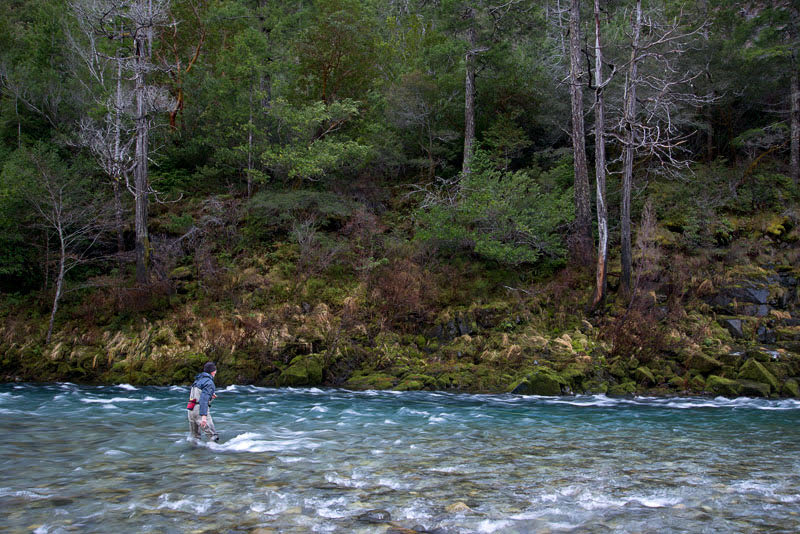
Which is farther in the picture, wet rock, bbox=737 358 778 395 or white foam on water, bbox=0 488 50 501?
wet rock, bbox=737 358 778 395

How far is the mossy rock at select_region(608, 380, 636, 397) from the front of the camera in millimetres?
13898

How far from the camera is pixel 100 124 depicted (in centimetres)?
2242

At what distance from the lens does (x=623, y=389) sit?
14086mm

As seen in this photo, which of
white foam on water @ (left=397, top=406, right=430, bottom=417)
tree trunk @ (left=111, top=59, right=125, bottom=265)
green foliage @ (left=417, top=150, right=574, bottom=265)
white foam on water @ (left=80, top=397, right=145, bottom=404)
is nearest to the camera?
white foam on water @ (left=397, top=406, right=430, bottom=417)

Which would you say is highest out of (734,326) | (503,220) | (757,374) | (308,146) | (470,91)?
(470,91)

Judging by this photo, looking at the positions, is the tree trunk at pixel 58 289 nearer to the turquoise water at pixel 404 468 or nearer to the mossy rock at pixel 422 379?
the turquoise water at pixel 404 468

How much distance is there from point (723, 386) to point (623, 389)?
2.49m

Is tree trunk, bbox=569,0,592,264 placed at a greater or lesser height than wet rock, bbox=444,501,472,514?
greater

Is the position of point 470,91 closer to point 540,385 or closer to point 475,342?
point 475,342

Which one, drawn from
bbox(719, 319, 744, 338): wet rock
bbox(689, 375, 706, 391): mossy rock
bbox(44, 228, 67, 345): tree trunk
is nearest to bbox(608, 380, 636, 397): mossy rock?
bbox(689, 375, 706, 391): mossy rock

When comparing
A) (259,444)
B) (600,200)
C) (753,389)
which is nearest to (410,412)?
(259,444)

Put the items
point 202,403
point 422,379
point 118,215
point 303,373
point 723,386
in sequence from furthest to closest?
point 118,215 < point 303,373 < point 422,379 < point 723,386 < point 202,403

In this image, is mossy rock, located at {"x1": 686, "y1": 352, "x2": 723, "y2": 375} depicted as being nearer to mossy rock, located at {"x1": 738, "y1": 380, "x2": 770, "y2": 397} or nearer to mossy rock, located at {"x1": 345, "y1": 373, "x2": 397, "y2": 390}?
mossy rock, located at {"x1": 738, "y1": 380, "x2": 770, "y2": 397}

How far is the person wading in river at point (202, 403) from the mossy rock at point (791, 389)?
14066 mm
